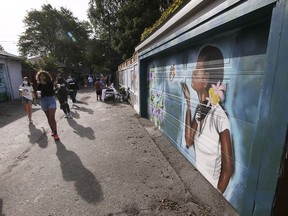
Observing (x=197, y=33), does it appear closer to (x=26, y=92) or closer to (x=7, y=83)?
(x=26, y=92)

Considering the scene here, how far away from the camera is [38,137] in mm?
5406

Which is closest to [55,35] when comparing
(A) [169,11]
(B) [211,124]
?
(A) [169,11]

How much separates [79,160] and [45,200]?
4.20 feet

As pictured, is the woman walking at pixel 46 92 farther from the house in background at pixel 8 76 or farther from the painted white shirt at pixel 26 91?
the house in background at pixel 8 76

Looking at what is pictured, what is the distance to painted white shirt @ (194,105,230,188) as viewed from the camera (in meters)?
2.70

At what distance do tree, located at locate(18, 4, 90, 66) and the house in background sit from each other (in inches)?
803

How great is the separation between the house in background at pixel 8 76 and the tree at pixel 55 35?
803 inches

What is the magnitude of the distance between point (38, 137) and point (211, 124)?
492 cm

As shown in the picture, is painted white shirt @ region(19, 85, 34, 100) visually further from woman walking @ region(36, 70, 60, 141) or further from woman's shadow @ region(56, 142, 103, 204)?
woman's shadow @ region(56, 142, 103, 204)

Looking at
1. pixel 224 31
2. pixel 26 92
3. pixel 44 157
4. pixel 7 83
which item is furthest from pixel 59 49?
pixel 224 31

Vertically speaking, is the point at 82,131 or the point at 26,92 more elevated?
the point at 26,92

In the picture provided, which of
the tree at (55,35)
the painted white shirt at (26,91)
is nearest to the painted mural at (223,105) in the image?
the painted white shirt at (26,91)

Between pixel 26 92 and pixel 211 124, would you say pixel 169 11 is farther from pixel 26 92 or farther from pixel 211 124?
pixel 26 92

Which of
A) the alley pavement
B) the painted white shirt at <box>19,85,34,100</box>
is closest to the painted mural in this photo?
the alley pavement
